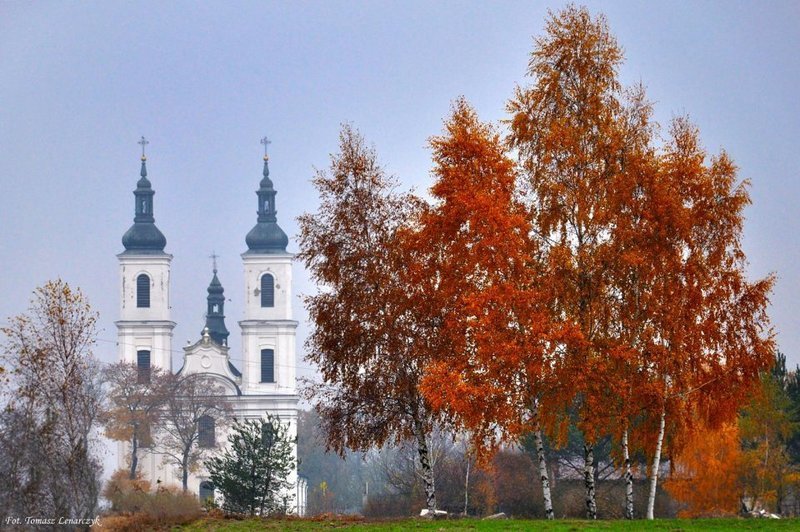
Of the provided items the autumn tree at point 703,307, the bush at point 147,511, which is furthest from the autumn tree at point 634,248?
the bush at point 147,511

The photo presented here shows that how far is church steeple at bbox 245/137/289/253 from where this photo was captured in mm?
106688

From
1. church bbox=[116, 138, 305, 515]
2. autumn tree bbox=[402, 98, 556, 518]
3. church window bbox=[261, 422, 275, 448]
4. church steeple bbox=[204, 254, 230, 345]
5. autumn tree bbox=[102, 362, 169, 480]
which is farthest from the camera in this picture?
church steeple bbox=[204, 254, 230, 345]

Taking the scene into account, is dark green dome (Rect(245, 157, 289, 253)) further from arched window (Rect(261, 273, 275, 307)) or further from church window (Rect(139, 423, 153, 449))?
church window (Rect(139, 423, 153, 449))

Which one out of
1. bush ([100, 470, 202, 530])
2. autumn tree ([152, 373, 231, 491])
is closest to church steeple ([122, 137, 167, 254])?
autumn tree ([152, 373, 231, 491])

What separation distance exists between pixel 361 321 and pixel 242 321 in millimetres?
76051

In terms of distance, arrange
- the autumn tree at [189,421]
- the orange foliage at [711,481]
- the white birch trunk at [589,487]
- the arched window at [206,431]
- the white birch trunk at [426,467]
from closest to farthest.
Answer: the white birch trunk at [589,487], the white birch trunk at [426,467], the orange foliage at [711,481], the autumn tree at [189,421], the arched window at [206,431]

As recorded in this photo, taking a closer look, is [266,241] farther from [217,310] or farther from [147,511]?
[147,511]

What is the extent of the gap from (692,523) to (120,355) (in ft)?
268

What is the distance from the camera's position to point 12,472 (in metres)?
32.1

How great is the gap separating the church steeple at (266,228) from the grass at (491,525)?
79037 mm

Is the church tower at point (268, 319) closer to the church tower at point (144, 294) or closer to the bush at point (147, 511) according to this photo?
the church tower at point (144, 294)

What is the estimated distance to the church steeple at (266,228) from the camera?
350 feet

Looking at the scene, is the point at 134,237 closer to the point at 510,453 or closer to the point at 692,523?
the point at 510,453

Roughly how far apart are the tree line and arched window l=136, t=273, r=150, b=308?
3063 inches
